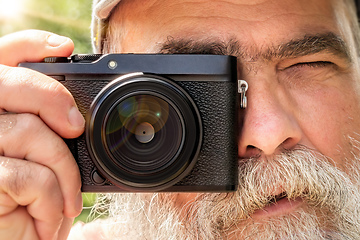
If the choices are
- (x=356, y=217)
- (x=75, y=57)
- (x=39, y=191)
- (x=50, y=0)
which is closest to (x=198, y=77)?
(x=75, y=57)

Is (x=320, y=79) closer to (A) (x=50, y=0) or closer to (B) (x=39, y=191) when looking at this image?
(B) (x=39, y=191)

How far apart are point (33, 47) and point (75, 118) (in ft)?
1.00

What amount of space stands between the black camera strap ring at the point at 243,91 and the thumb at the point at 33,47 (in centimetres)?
44

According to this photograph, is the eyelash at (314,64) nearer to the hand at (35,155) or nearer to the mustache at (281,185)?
the mustache at (281,185)

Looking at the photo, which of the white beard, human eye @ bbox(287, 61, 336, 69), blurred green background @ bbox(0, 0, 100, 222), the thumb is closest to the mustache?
the white beard

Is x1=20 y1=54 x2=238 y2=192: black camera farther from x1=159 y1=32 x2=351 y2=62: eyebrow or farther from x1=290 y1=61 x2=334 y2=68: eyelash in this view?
x1=290 y1=61 x2=334 y2=68: eyelash

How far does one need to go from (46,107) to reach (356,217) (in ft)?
2.91

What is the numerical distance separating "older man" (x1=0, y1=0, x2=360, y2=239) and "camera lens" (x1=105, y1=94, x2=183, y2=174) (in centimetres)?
9

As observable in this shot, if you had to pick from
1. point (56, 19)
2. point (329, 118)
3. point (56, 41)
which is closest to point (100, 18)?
point (56, 41)

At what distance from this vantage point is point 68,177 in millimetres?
1048

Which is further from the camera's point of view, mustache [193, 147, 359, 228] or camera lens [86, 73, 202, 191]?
mustache [193, 147, 359, 228]

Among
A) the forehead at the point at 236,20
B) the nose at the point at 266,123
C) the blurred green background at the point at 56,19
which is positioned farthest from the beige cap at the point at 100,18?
the blurred green background at the point at 56,19

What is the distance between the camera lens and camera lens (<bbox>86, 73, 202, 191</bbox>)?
3.41 ft

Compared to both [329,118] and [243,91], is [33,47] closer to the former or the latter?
[243,91]
